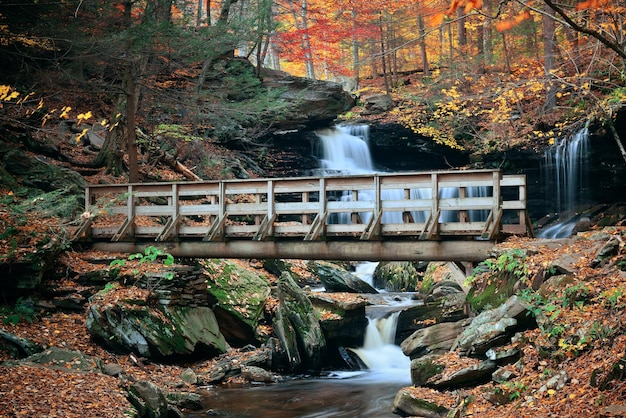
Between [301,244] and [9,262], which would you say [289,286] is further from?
[9,262]

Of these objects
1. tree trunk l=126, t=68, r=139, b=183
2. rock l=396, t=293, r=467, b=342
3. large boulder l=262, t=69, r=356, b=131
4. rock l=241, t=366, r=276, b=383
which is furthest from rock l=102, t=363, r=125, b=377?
large boulder l=262, t=69, r=356, b=131

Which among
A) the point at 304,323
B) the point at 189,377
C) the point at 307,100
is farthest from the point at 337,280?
the point at 307,100

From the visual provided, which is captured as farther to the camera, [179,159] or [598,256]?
[179,159]

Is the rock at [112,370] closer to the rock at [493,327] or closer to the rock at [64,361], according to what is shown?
the rock at [64,361]

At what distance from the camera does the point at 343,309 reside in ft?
44.1

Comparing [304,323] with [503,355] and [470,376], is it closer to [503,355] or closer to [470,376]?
[470,376]

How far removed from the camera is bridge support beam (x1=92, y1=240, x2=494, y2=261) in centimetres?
1045

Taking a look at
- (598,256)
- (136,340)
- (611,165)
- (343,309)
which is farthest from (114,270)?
(611,165)

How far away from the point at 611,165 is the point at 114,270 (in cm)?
1483

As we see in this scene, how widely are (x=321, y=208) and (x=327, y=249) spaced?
33.2 inches

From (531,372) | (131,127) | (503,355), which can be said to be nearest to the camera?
(531,372)

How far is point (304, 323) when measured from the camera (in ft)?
41.0

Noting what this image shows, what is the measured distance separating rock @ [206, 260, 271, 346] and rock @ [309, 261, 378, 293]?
276 cm

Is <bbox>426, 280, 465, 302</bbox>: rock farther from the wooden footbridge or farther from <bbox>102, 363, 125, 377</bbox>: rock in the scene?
<bbox>102, 363, 125, 377</bbox>: rock
